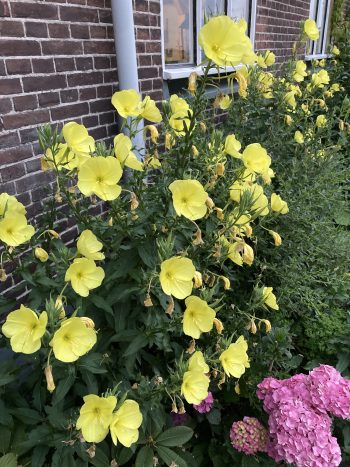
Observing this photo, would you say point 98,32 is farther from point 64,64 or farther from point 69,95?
point 69,95

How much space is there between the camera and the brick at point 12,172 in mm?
2354

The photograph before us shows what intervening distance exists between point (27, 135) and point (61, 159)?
977 millimetres

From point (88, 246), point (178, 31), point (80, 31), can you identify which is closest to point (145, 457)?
point (88, 246)

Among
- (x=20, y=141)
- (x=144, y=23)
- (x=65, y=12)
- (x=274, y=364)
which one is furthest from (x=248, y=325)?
(x=144, y=23)

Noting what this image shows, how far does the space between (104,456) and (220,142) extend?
4.69 feet

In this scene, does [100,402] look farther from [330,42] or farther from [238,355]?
[330,42]

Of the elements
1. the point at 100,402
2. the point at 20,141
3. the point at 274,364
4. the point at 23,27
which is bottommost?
the point at 274,364

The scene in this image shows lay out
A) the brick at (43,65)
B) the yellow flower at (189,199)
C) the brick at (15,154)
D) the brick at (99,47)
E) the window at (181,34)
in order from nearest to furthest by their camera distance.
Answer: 1. the yellow flower at (189,199)
2. the brick at (15,154)
3. the brick at (43,65)
4. the brick at (99,47)
5. the window at (181,34)

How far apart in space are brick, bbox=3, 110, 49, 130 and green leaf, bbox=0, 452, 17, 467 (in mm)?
1636

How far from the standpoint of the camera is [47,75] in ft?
8.32

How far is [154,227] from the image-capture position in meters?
1.67

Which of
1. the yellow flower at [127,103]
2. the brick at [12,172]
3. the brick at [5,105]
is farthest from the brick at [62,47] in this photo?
the yellow flower at [127,103]

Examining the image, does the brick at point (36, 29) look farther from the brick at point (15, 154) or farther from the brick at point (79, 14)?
the brick at point (15, 154)

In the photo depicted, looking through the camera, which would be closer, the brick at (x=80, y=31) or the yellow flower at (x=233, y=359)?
the yellow flower at (x=233, y=359)
